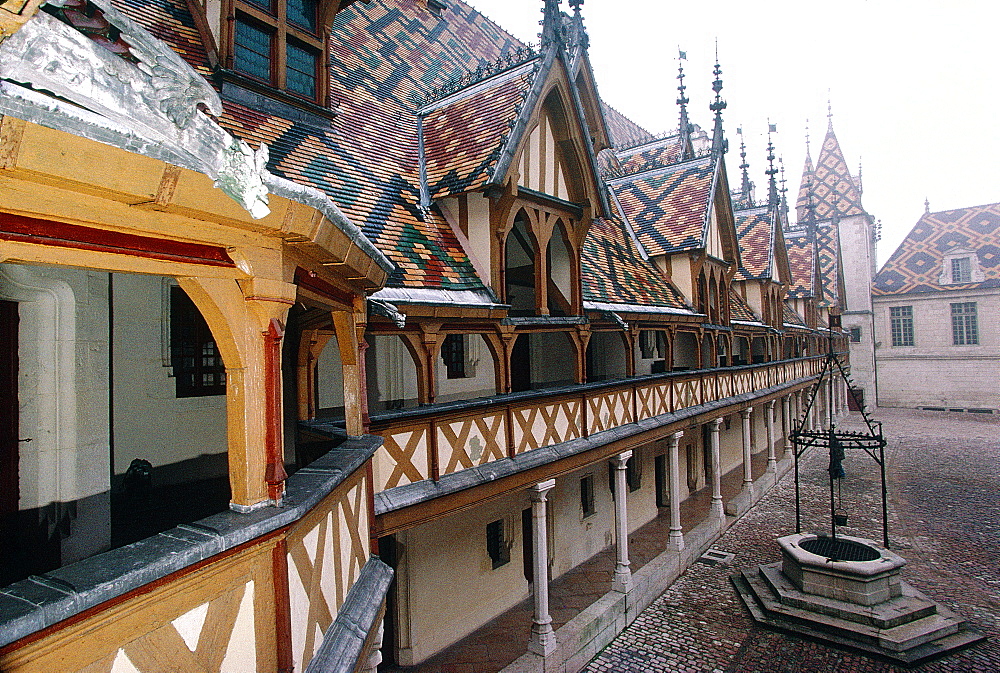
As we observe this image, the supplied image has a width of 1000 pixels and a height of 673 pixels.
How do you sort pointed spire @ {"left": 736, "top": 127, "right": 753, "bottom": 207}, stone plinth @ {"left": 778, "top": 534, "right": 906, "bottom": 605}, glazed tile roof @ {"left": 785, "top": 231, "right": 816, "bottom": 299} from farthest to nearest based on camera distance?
pointed spire @ {"left": 736, "top": 127, "right": 753, "bottom": 207} → glazed tile roof @ {"left": 785, "top": 231, "right": 816, "bottom": 299} → stone plinth @ {"left": 778, "top": 534, "right": 906, "bottom": 605}

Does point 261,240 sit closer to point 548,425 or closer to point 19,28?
point 19,28

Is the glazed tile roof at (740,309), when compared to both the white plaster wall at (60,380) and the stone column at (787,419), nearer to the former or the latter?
the stone column at (787,419)

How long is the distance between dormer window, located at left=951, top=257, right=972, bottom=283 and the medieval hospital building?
39.3m

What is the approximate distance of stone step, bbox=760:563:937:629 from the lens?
1008 cm

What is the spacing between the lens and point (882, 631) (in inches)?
388

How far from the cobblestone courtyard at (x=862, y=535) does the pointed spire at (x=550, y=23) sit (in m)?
10.9

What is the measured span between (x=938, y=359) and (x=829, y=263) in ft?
39.7

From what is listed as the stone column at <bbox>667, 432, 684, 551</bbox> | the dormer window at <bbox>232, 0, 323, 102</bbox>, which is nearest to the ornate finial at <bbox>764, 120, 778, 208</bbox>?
the stone column at <bbox>667, 432, 684, 551</bbox>

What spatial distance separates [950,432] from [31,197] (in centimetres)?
4251

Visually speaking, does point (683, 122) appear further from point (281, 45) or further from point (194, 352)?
point (194, 352)

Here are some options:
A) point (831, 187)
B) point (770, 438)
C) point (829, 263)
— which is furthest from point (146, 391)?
point (831, 187)

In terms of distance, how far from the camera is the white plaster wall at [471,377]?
11.1 metres

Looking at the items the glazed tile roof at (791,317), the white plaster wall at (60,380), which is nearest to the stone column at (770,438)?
the glazed tile roof at (791,317)

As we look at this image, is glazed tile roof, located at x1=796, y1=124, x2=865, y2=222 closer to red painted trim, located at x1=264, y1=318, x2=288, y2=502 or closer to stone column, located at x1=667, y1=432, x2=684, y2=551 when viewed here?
stone column, located at x1=667, y1=432, x2=684, y2=551
